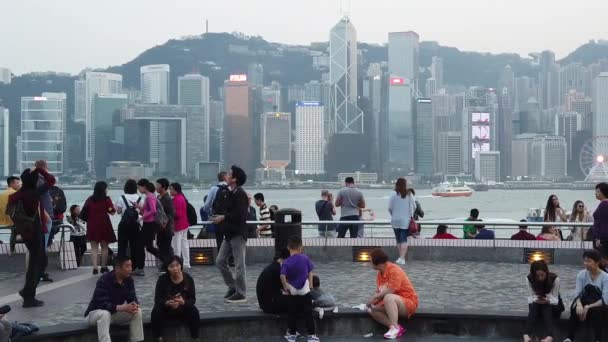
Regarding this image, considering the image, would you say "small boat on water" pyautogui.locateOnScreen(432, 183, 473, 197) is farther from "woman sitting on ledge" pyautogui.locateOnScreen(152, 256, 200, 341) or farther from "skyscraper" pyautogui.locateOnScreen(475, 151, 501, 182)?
"woman sitting on ledge" pyautogui.locateOnScreen(152, 256, 200, 341)

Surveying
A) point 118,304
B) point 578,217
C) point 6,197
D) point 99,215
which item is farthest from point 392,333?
point 578,217

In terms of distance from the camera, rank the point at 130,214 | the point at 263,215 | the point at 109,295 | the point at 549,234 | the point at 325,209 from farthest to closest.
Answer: the point at 325,209 → the point at 263,215 → the point at 549,234 → the point at 130,214 → the point at 109,295

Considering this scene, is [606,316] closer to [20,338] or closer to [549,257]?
[20,338]

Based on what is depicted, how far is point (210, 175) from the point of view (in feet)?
553

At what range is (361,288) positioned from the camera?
1273cm

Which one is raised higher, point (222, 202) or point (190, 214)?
point (222, 202)

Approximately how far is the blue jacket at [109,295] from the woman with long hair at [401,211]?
6804mm

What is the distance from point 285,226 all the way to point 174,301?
3.74 m

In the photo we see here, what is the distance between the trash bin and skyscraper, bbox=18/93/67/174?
Result: 530ft

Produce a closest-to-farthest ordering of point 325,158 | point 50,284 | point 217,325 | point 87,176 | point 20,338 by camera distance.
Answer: point 20,338, point 217,325, point 50,284, point 87,176, point 325,158

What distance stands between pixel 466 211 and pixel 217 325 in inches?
3702

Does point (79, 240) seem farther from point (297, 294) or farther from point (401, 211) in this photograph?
point (297, 294)

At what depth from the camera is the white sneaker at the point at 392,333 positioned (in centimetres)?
965

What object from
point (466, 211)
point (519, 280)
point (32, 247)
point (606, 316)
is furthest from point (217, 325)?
point (466, 211)
